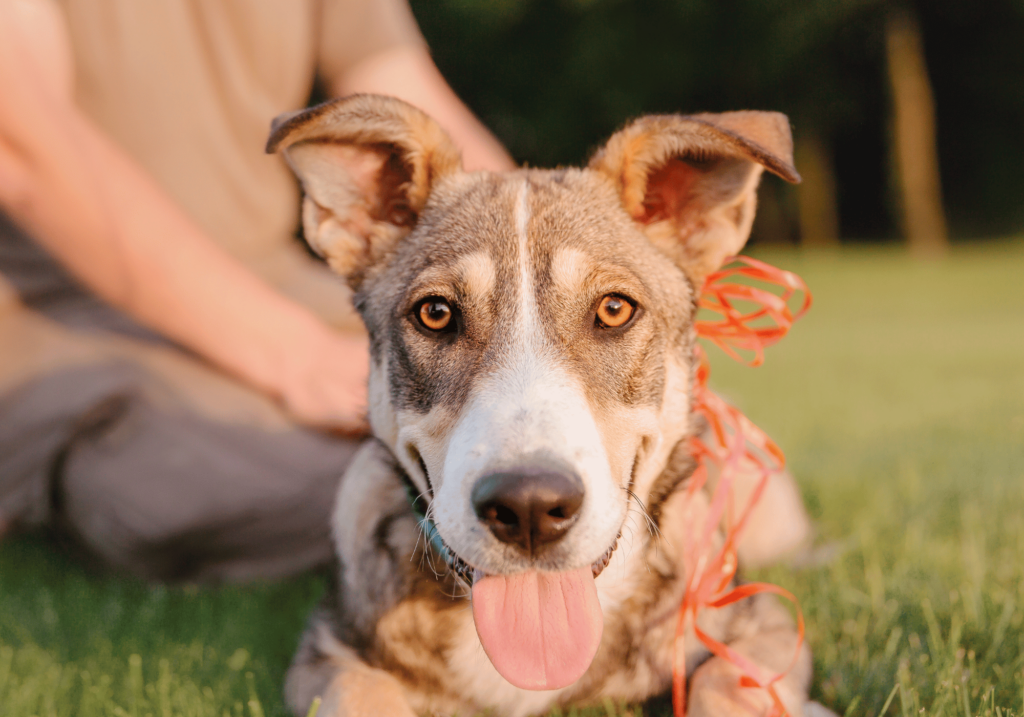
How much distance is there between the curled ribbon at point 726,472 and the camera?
102 inches

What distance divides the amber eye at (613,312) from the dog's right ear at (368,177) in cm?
92

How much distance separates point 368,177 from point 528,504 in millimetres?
1648

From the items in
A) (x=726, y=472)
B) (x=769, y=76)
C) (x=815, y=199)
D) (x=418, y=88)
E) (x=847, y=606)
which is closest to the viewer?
(x=726, y=472)

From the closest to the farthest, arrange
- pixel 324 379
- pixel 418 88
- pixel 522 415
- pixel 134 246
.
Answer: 1. pixel 522 415
2. pixel 134 246
3. pixel 324 379
4. pixel 418 88

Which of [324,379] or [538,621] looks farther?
[324,379]

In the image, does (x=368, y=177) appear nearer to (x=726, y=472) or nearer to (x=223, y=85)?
(x=726, y=472)

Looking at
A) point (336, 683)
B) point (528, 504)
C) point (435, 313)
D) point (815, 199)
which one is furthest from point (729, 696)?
point (815, 199)

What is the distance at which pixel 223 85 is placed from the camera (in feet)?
16.9

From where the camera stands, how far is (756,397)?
9.28m

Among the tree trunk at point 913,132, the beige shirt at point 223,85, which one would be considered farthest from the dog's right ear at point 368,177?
the tree trunk at point 913,132

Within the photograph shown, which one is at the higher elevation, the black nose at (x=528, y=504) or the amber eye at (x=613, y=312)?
the amber eye at (x=613, y=312)

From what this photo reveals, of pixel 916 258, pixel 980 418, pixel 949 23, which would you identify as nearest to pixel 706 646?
pixel 980 418

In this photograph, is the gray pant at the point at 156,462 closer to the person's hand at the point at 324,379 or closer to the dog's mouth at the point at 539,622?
the person's hand at the point at 324,379

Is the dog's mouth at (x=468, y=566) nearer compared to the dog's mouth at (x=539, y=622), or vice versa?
the dog's mouth at (x=539, y=622)
